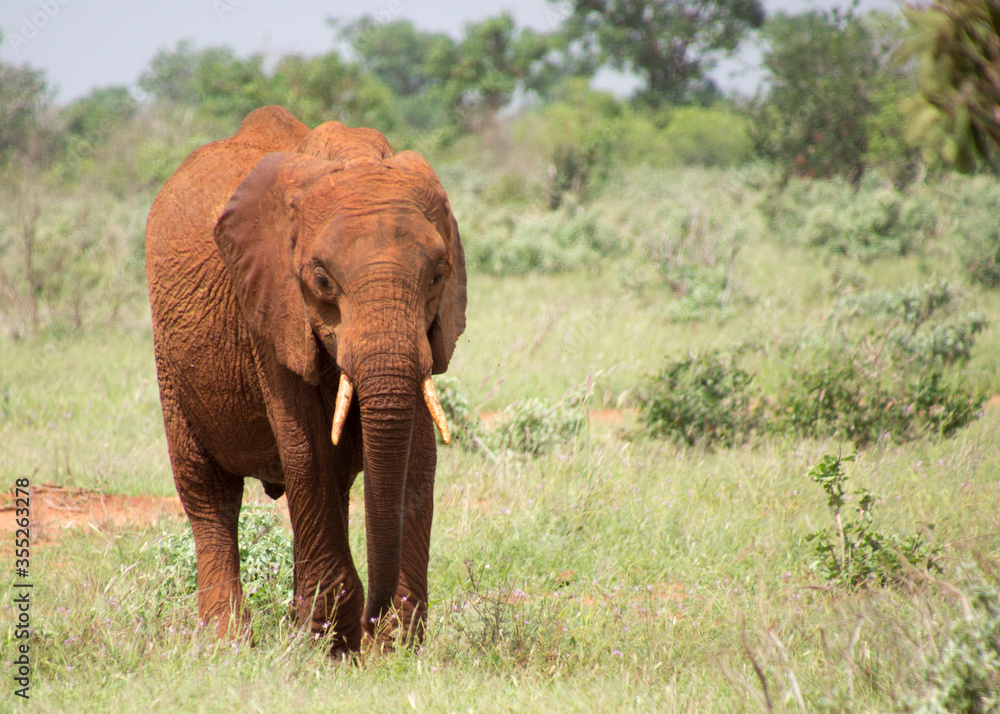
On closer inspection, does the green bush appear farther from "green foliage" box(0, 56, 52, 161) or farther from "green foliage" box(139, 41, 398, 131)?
"green foliage" box(139, 41, 398, 131)

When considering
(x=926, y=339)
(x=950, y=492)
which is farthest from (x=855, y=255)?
(x=950, y=492)

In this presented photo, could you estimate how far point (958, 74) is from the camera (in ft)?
9.14

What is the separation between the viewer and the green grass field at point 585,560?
301 centimetres

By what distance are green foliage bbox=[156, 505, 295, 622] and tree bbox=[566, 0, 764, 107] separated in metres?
38.0

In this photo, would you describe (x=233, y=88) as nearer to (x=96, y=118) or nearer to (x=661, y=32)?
(x=96, y=118)

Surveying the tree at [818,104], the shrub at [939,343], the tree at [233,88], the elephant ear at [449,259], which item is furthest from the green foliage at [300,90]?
the elephant ear at [449,259]

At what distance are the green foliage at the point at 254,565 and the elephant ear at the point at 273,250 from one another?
4.31 ft

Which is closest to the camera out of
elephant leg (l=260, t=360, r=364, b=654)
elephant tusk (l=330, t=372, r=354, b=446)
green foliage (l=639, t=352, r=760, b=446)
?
elephant tusk (l=330, t=372, r=354, b=446)

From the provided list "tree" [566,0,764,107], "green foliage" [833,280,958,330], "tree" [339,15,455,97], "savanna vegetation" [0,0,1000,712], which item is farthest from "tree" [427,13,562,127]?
"green foliage" [833,280,958,330]

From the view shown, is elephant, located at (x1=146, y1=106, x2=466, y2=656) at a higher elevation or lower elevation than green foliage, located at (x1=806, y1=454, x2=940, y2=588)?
higher

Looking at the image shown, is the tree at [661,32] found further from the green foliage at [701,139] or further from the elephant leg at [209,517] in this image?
the elephant leg at [209,517]

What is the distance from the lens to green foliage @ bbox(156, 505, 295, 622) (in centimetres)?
426

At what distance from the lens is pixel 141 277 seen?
1363 cm

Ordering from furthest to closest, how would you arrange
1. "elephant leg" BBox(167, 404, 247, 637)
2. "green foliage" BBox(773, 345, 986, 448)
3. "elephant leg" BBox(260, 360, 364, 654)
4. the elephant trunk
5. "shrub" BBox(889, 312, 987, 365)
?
"shrub" BBox(889, 312, 987, 365) < "green foliage" BBox(773, 345, 986, 448) < "elephant leg" BBox(167, 404, 247, 637) < "elephant leg" BBox(260, 360, 364, 654) < the elephant trunk
